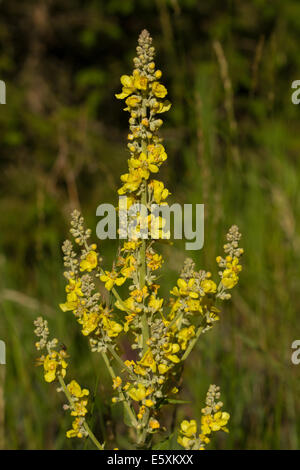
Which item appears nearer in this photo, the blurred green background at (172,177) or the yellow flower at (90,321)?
the yellow flower at (90,321)

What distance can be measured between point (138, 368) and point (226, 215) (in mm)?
1064

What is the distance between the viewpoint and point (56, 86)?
7.09m

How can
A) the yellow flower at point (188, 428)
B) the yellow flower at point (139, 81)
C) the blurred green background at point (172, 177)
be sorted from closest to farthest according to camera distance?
the yellow flower at point (139, 81) → the yellow flower at point (188, 428) → the blurred green background at point (172, 177)

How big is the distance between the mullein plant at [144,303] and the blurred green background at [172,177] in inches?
6.0

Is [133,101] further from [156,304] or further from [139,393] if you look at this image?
[139,393]

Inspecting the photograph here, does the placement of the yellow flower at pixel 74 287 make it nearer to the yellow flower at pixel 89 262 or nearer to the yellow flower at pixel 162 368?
the yellow flower at pixel 89 262

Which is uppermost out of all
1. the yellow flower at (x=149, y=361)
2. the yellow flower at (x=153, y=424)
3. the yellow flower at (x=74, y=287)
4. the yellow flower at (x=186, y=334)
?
the yellow flower at (x=74, y=287)

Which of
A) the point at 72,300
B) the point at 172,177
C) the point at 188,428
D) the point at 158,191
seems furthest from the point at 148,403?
the point at 172,177

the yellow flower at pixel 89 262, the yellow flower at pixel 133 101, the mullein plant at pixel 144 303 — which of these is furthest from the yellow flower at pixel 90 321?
the yellow flower at pixel 133 101

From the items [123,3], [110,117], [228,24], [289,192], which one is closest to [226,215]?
[228,24]

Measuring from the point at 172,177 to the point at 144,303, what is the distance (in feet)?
6.46

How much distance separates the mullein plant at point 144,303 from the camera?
41.9 inches

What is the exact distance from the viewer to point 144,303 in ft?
3.72

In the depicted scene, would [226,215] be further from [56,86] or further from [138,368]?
[56,86]
